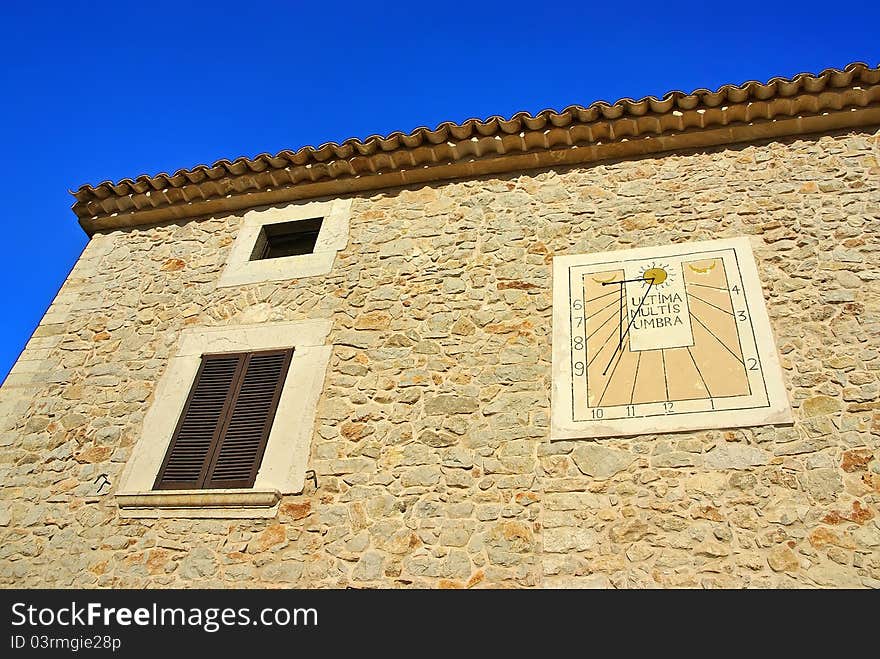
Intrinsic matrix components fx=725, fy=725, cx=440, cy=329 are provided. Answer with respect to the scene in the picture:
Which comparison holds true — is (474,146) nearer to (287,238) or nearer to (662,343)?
(287,238)

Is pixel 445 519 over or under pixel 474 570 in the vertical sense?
over

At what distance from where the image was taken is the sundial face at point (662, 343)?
5.06 meters

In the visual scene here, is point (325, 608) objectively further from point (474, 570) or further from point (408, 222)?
point (408, 222)

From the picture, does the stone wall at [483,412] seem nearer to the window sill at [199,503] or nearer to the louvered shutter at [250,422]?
the window sill at [199,503]

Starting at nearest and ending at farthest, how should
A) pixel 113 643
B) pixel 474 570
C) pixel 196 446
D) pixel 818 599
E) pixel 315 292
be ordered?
1. pixel 818 599
2. pixel 113 643
3. pixel 474 570
4. pixel 196 446
5. pixel 315 292

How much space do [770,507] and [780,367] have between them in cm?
109

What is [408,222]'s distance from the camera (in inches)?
281

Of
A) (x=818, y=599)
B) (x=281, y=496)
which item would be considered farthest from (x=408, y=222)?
(x=818, y=599)

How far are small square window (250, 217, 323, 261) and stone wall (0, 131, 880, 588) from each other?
416 millimetres

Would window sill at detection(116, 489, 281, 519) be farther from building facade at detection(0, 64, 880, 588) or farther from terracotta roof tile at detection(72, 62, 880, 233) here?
terracotta roof tile at detection(72, 62, 880, 233)

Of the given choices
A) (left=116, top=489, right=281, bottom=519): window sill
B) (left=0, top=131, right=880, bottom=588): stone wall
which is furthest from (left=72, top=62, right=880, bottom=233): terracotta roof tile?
(left=116, top=489, right=281, bottom=519): window sill

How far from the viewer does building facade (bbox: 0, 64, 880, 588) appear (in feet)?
15.4

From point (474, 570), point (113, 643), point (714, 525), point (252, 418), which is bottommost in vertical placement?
point (113, 643)

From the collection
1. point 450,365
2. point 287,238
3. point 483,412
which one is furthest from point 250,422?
point 287,238
